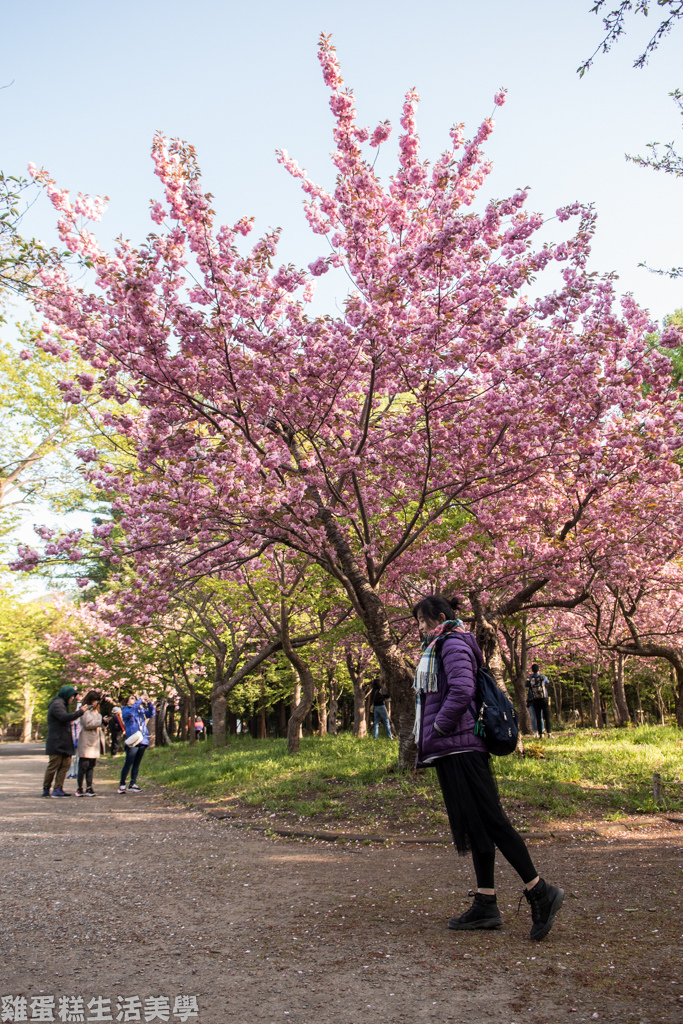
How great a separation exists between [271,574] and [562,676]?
102 feet

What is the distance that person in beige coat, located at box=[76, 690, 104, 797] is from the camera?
13.0 meters

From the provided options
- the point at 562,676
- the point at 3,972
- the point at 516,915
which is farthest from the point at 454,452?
the point at 562,676

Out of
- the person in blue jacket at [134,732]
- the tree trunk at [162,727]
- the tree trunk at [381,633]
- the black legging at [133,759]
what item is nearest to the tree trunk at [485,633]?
the tree trunk at [381,633]

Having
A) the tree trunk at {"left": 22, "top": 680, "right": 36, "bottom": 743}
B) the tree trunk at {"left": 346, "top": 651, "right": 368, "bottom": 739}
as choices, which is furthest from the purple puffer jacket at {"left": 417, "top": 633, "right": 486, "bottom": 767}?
the tree trunk at {"left": 22, "top": 680, "right": 36, "bottom": 743}

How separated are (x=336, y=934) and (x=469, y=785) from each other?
1.19 metres

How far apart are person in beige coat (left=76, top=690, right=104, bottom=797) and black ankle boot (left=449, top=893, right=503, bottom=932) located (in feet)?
34.1

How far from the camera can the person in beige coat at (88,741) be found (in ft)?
42.8

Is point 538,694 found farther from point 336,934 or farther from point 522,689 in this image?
point 336,934

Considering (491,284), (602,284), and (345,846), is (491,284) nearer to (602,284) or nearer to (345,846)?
(602,284)

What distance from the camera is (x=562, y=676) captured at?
40875 mm

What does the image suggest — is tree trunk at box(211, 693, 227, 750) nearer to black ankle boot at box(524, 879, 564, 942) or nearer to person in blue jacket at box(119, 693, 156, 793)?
person in blue jacket at box(119, 693, 156, 793)

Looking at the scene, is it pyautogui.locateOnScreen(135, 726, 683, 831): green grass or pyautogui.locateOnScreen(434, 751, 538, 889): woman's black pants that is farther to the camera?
pyautogui.locateOnScreen(135, 726, 683, 831): green grass

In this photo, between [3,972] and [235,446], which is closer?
[3,972]

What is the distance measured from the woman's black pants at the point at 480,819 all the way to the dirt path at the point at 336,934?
386 mm
